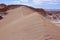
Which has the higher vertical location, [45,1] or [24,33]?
[45,1]

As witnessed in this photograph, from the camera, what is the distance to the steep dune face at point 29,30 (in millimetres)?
703

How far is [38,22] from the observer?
84 centimetres

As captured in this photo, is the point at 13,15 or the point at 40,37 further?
the point at 13,15

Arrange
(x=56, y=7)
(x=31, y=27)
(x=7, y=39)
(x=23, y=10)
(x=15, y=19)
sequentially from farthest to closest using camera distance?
(x=56, y=7) → (x=23, y=10) → (x=15, y=19) → (x=31, y=27) → (x=7, y=39)

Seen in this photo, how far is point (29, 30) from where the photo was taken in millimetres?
765

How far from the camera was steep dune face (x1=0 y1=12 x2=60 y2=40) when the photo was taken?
2.31 ft

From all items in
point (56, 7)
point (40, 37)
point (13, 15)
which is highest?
point (56, 7)

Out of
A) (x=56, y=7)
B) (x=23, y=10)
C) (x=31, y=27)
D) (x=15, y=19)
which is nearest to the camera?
(x=31, y=27)

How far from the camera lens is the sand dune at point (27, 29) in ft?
2.31

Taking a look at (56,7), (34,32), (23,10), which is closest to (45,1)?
(56,7)

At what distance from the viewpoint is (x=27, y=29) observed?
2.53ft

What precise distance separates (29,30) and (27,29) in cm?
1

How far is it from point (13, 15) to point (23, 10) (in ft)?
0.35

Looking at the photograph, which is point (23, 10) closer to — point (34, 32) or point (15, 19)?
point (15, 19)
